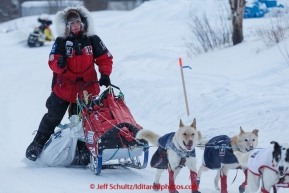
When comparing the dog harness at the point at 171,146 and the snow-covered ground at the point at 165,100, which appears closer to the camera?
the dog harness at the point at 171,146

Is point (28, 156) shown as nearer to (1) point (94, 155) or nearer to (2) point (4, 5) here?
(1) point (94, 155)

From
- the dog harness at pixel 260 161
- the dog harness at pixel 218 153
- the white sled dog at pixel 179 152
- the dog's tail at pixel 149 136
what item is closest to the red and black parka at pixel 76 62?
the dog's tail at pixel 149 136

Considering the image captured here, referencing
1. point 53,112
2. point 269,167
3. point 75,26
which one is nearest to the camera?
point 269,167

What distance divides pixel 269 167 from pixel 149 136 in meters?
1.68

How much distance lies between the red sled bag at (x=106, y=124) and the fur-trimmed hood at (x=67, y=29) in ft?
2.31

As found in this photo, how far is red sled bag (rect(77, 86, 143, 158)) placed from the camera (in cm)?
580

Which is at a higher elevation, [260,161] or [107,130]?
[260,161]

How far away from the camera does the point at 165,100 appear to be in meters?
10.1

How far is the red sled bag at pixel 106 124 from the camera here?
5805 millimetres

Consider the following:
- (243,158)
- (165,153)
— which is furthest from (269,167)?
(165,153)

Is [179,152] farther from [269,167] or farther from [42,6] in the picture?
[42,6]

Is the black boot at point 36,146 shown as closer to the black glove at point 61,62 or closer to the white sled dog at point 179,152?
the black glove at point 61,62

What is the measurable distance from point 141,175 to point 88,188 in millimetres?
906

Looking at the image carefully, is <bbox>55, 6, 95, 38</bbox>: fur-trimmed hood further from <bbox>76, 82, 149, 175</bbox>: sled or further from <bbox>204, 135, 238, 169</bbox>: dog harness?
<bbox>204, 135, 238, 169</bbox>: dog harness
